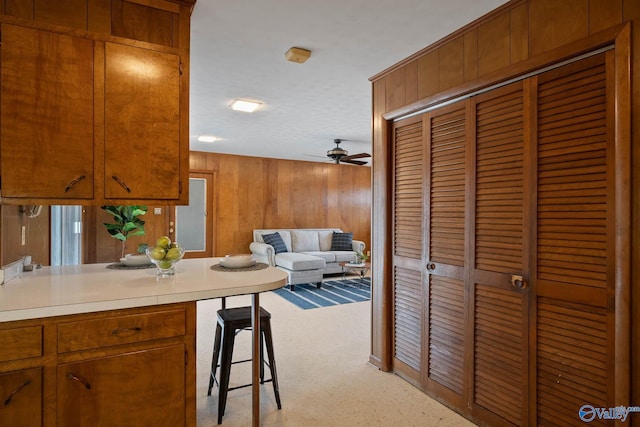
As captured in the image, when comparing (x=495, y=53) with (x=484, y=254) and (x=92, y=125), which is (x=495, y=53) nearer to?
(x=484, y=254)

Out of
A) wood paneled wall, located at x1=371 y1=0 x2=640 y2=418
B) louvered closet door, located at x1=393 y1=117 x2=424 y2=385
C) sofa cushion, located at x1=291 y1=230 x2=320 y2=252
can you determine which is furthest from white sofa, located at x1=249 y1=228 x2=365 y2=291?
louvered closet door, located at x1=393 y1=117 x2=424 y2=385

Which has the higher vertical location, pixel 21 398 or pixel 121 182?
pixel 121 182

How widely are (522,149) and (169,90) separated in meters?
1.94

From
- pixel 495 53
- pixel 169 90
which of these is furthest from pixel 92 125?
pixel 495 53

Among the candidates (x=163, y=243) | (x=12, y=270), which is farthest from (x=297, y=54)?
(x=12, y=270)

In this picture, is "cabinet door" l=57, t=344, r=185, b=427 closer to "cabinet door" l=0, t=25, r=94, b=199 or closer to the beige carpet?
the beige carpet

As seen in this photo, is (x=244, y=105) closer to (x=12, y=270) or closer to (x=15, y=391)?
(x=12, y=270)

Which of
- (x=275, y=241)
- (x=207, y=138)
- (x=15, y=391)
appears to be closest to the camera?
(x=15, y=391)

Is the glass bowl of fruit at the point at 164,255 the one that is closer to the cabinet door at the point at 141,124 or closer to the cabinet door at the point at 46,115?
the cabinet door at the point at 141,124

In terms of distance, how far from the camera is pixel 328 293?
5504 millimetres

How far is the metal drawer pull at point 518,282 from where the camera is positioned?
1.86m

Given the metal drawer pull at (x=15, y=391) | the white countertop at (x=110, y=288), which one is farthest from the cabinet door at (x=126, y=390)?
the white countertop at (x=110, y=288)

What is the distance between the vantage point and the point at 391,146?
2824 mm

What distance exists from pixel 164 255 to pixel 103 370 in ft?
1.92
